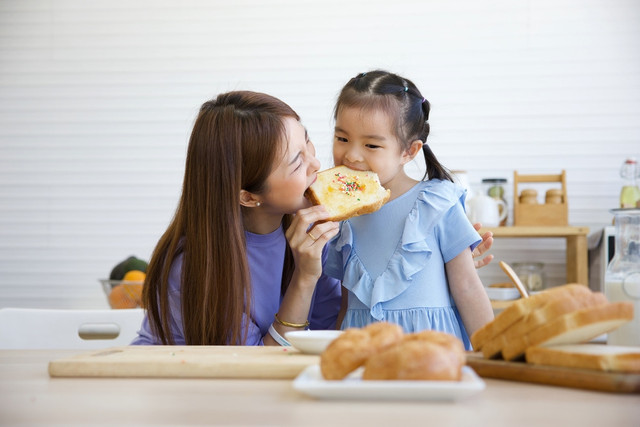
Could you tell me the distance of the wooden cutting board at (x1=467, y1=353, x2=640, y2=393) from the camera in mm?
940

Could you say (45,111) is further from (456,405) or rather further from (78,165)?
(456,405)

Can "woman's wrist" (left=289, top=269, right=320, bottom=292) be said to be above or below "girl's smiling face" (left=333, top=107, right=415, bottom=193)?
→ below

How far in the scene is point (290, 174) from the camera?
6.75 feet

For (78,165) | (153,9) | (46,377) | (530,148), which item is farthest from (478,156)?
(46,377)

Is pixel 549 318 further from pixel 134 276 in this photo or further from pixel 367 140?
pixel 134 276

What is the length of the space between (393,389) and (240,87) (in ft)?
14.2

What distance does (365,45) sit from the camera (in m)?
4.87

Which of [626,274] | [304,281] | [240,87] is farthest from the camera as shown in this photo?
[240,87]

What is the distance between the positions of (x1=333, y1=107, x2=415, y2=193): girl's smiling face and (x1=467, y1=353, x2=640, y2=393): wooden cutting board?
111 cm

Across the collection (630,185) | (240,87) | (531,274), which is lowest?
(531,274)

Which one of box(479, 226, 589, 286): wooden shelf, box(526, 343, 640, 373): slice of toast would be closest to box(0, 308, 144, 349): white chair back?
box(526, 343, 640, 373): slice of toast

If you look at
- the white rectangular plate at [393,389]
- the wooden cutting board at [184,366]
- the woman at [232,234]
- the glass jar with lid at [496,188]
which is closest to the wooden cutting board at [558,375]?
the white rectangular plate at [393,389]

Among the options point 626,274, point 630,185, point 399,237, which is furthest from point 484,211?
point 626,274

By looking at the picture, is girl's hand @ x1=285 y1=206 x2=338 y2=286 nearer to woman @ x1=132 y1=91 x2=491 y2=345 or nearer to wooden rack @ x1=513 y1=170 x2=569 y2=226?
woman @ x1=132 y1=91 x2=491 y2=345
